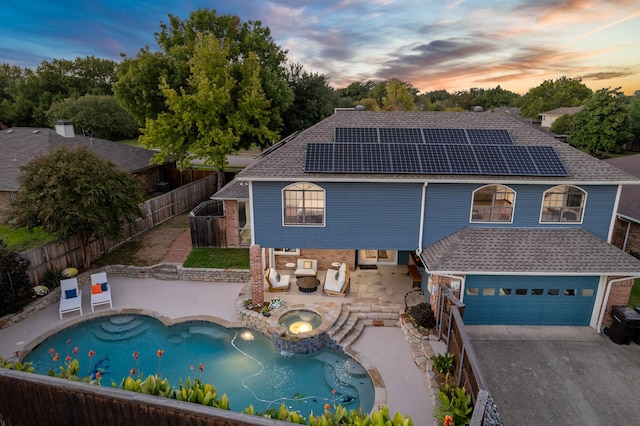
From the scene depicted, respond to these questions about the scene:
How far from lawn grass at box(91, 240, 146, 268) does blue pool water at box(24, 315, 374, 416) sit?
405 cm

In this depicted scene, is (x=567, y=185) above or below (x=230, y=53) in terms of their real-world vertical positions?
below

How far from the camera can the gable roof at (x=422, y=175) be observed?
38.8ft

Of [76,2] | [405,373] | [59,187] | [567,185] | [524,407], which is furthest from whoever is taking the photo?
[76,2]

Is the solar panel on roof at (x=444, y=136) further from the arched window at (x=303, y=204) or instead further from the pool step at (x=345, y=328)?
the pool step at (x=345, y=328)

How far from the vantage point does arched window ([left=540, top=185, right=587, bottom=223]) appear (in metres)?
12.2

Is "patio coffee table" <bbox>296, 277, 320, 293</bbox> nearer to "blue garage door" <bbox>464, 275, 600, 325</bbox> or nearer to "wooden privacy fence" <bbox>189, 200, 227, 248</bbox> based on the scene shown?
"blue garage door" <bbox>464, 275, 600, 325</bbox>

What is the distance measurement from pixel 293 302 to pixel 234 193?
6.94 metres

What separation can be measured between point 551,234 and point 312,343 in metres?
9.06

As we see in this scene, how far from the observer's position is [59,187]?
13.5 meters

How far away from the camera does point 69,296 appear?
13.2m

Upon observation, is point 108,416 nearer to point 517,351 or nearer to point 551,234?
point 517,351

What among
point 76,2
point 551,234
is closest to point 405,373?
point 551,234

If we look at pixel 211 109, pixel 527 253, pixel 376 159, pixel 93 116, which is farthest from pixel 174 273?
pixel 93 116

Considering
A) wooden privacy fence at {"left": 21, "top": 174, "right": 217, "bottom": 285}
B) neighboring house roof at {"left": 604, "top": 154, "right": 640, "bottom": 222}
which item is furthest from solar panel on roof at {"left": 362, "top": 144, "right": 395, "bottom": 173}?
neighboring house roof at {"left": 604, "top": 154, "right": 640, "bottom": 222}
